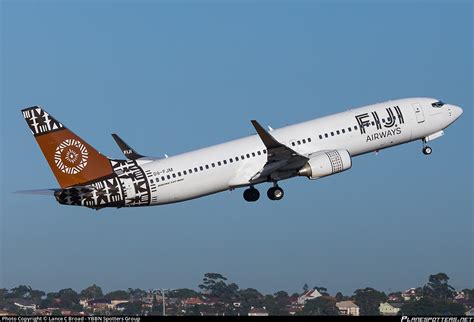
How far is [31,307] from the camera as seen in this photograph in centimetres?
10106

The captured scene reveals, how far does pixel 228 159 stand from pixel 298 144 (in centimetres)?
621

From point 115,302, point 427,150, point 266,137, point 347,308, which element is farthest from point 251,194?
point 427,150

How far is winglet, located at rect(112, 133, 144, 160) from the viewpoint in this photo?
9800 centimetres

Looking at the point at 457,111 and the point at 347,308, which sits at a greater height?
the point at 457,111

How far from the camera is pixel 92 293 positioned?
102500 mm

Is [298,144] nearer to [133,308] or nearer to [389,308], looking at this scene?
[389,308]

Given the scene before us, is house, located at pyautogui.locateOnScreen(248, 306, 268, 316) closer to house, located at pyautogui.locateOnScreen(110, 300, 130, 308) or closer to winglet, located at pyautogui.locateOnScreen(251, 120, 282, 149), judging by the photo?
house, located at pyautogui.locateOnScreen(110, 300, 130, 308)

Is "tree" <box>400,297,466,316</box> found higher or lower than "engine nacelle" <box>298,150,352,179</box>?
lower

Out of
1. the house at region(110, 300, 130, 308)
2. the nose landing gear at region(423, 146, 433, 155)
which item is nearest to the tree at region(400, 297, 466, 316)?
the nose landing gear at region(423, 146, 433, 155)

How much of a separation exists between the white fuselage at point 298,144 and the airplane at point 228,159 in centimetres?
7

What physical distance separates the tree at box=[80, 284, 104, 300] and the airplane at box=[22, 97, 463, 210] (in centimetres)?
1196

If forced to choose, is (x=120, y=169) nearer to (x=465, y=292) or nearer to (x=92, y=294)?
(x=92, y=294)

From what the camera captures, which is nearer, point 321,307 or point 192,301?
point 321,307

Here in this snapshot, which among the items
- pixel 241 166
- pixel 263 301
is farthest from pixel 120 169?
pixel 263 301
